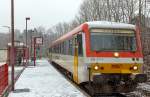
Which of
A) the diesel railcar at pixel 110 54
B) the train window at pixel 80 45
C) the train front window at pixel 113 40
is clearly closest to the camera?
the diesel railcar at pixel 110 54

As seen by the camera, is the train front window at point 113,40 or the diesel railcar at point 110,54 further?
the train front window at point 113,40

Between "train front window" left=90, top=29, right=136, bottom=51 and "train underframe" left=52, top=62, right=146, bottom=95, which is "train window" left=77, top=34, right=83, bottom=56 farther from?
"train underframe" left=52, top=62, right=146, bottom=95

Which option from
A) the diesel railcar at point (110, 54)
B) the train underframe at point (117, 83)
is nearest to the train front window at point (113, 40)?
the diesel railcar at point (110, 54)

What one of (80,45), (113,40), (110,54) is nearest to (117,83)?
(110,54)

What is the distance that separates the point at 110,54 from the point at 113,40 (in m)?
0.71

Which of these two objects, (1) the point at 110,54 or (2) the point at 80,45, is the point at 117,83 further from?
(2) the point at 80,45

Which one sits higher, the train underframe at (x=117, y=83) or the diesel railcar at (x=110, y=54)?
the diesel railcar at (x=110, y=54)

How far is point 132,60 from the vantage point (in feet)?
52.0

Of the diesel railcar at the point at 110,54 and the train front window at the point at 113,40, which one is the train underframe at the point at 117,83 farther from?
the train front window at the point at 113,40

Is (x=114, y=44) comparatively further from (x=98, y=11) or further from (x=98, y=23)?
(x=98, y=11)

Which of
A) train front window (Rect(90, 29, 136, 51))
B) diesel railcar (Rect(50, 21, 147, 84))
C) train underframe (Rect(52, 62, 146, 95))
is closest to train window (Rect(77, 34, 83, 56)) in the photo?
diesel railcar (Rect(50, 21, 147, 84))

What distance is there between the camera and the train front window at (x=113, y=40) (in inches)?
629

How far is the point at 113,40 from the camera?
16156mm

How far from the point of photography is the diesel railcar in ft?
Result: 50.8
